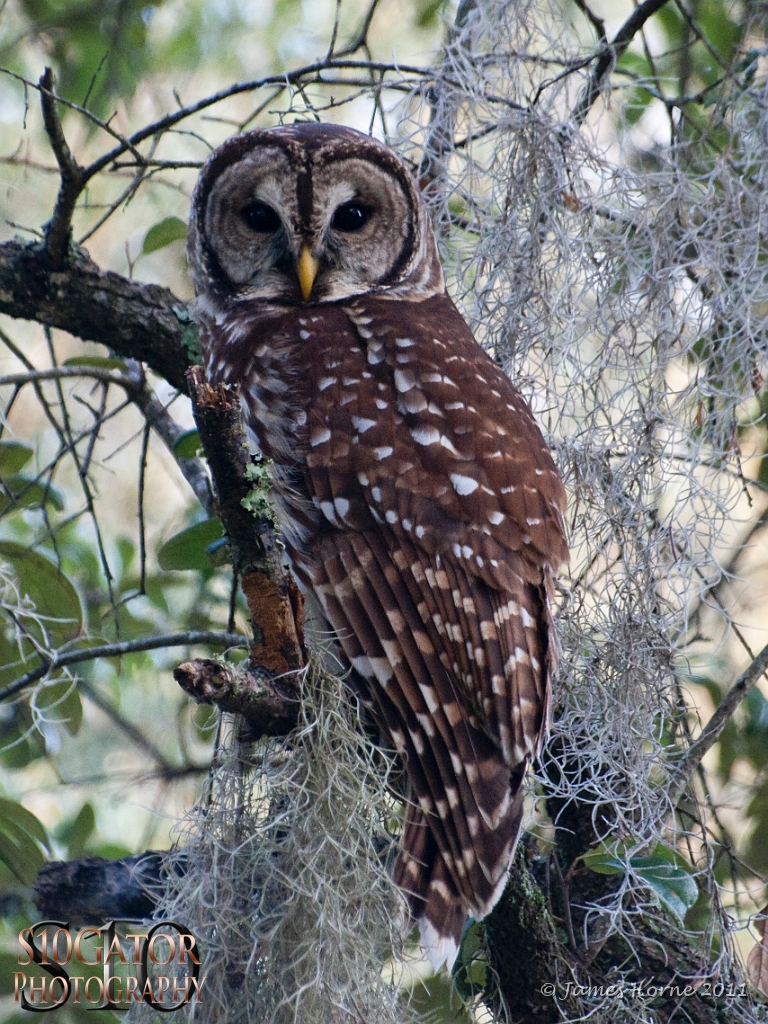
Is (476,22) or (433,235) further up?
(476,22)

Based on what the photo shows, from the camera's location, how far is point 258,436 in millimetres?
2248

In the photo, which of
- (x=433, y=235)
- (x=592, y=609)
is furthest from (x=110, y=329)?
(x=592, y=609)

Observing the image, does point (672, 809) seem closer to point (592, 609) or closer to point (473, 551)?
point (592, 609)

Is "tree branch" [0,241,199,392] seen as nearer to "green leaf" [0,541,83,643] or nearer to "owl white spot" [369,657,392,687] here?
"green leaf" [0,541,83,643]

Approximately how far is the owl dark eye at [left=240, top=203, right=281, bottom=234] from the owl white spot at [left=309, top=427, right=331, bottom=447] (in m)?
0.62

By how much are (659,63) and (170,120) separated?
2257mm

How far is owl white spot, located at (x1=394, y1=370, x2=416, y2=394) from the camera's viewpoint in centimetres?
225

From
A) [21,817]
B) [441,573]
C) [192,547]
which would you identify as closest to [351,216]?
[192,547]

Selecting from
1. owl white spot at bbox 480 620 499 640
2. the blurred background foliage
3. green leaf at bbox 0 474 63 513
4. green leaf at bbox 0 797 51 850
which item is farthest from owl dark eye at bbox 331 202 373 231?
green leaf at bbox 0 797 51 850

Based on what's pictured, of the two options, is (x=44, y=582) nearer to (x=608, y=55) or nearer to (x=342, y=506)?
(x=342, y=506)

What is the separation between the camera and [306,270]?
2.43 m

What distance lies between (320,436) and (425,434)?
0.71ft

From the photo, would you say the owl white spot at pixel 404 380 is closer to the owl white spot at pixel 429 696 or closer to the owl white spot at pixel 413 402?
the owl white spot at pixel 413 402

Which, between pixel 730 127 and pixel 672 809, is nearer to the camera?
pixel 672 809
